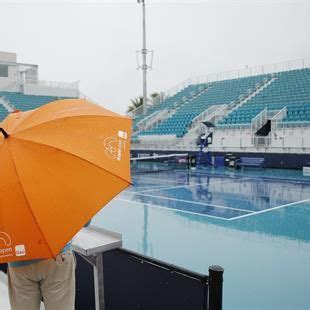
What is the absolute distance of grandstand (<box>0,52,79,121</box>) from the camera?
35434 mm

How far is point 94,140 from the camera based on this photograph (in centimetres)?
203

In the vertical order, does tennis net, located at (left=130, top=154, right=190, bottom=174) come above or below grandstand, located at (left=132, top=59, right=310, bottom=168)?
below

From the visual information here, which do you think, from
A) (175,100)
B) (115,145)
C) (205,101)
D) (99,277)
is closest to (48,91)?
(175,100)

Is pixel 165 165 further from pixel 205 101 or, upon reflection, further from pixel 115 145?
pixel 115 145

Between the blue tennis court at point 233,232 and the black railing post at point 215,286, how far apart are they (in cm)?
163

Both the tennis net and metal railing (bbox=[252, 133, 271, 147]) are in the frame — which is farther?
the tennis net

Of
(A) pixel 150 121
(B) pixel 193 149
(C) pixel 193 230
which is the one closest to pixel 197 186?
(C) pixel 193 230

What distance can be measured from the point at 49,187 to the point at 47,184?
17mm

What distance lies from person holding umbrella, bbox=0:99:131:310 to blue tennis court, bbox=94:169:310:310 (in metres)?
2.28

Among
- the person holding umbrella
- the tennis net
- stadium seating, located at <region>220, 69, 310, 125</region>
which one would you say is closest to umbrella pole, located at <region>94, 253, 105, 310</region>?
the person holding umbrella

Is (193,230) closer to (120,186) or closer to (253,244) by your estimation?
(253,244)

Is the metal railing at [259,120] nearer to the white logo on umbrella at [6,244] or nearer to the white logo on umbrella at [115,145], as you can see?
the white logo on umbrella at [115,145]

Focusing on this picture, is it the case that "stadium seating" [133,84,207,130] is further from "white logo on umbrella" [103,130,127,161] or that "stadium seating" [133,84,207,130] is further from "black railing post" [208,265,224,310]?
"black railing post" [208,265,224,310]

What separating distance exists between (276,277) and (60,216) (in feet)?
11.2
